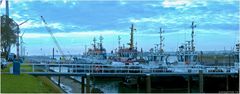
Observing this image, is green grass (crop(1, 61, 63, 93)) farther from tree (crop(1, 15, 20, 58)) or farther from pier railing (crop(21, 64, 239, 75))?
tree (crop(1, 15, 20, 58))

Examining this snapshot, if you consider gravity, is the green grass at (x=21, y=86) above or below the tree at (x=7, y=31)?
below

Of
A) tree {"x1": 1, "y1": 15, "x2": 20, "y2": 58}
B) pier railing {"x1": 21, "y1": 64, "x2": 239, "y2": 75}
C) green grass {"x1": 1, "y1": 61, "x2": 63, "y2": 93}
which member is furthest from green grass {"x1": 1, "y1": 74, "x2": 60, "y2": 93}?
tree {"x1": 1, "y1": 15, "x2": 20, "y2": 58}

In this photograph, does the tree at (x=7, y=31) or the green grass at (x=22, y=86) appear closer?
the green grass at (x=22, y=86)

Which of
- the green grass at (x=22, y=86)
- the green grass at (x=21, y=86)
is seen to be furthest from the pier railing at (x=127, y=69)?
the green grass at (x=21, y=86)

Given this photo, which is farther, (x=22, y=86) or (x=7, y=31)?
(x=7, y=31)

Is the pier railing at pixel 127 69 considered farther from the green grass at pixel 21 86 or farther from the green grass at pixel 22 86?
the green grass at pixel 21 86

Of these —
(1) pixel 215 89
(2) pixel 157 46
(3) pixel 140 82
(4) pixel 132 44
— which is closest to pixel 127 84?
(3) pixel 140 82

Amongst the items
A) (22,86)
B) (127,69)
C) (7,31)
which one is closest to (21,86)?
(22,86)

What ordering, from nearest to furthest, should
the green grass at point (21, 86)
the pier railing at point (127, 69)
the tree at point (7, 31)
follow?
1. the green grass at point (21, 86)
2. the pier railing at point (127, 69)
3. the tree at point (7, 31)

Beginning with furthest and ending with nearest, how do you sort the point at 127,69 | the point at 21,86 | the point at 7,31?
1. the point at 7,31
2. the point at 127,69
3. the point at 21,86

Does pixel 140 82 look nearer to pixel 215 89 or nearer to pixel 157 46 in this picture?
pixel 215 89

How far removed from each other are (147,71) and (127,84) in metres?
8.90

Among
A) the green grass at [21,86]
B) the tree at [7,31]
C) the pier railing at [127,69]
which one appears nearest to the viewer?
the green grass at [21,86]

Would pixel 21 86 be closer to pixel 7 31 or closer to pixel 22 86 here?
pixel 22 86
